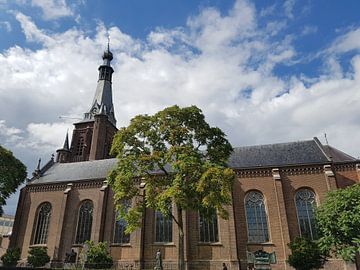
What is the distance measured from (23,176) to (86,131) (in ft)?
54.7

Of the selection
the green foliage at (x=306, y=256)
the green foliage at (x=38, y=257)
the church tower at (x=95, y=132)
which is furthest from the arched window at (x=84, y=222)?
the green foliage at (x=306, y=256)

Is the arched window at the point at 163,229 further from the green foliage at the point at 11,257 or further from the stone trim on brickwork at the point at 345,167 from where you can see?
the stone trim on brickwork at the point at 345,167

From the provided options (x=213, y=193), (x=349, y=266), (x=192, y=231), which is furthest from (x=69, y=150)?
(x=349, y=266)

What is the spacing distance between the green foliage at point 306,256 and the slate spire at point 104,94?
34923 mm

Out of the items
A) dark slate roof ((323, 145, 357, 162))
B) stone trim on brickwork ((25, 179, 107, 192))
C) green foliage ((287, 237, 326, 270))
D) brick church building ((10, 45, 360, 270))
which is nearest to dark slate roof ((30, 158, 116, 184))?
brick church building ((10, 45, 360, 270))

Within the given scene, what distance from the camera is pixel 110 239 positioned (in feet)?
97.7

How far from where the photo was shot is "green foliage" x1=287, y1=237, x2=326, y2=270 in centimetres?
2175

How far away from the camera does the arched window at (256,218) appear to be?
87.0 feet

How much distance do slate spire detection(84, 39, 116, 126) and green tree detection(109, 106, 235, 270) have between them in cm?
2913

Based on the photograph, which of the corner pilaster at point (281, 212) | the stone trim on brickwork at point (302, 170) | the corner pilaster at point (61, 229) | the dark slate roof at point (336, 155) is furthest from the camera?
the corner pilaster at point (61, 229)

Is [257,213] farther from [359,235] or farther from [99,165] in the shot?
[99,165]

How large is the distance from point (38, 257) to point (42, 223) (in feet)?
17.9

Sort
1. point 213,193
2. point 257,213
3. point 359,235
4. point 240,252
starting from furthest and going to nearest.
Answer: point 257,213
point 240,252
point 359,235
point 213,193

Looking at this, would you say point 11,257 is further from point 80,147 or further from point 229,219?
point 229,219
